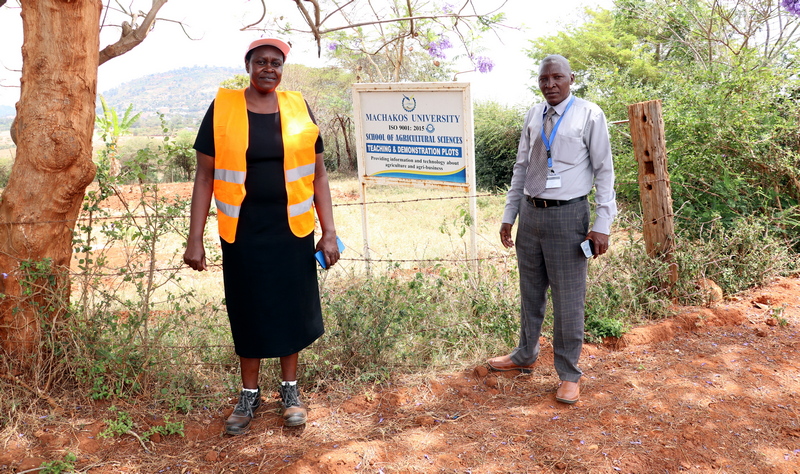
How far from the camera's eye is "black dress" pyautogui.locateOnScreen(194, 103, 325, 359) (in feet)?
9.73

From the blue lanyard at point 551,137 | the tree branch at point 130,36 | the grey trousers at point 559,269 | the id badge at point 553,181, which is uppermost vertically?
the tree branch at point 130,36

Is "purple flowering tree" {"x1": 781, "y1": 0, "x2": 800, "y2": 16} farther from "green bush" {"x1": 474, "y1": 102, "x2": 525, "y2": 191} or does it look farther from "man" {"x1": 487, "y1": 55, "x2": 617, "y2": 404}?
"man" {"x1": 487, "y1": 55, "x2": 617, "y2": 404}

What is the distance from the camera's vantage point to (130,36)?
4.30 meters

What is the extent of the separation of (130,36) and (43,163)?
4.51 feet

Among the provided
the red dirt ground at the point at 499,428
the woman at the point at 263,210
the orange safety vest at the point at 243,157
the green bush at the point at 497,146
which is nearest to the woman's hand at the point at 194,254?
the woman at the point at 263,210

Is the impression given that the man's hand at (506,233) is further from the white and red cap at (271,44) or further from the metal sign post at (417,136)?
the white and red cap at (271,44)

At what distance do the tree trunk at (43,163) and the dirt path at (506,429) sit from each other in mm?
623

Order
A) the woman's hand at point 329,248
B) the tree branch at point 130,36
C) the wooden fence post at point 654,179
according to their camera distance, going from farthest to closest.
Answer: the wooden fence post at point 654,179, the tree branch at point 130,36, the woman's hand at point 329,248

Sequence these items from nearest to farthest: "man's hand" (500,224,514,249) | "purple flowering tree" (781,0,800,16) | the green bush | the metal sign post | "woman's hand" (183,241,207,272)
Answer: "woman's hand" (183,241,207,272) < "man's hand" (500,224,514,249) < the metal sign post < "purple flowering tree" (781,0,800,16) < the green bush

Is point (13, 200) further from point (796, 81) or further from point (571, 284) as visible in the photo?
point (796, 81)

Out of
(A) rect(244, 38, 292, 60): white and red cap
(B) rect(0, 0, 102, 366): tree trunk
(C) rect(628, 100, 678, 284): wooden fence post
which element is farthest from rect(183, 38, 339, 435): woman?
(C) rect(628, 100, 678, 284): wooden fence post

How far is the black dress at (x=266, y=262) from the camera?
297 centimetres

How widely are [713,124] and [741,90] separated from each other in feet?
2.08

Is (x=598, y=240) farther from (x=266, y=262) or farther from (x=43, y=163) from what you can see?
(x=43, y=163)
